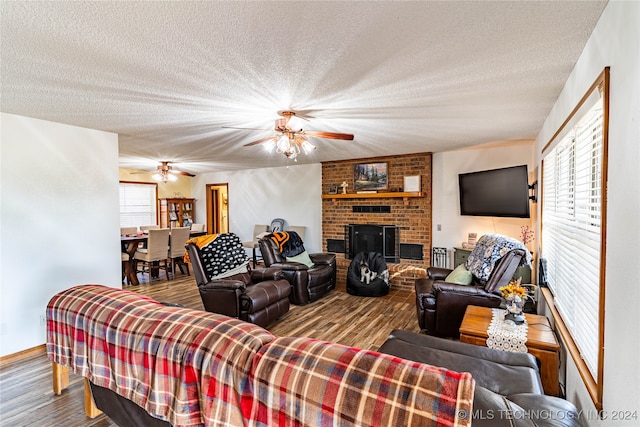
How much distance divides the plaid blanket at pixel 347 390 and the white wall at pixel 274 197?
5.23 metres

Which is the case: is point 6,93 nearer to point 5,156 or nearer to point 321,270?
point 5,156

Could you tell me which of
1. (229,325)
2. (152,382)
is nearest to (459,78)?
(229,325)

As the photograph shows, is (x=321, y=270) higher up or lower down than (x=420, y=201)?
lower down

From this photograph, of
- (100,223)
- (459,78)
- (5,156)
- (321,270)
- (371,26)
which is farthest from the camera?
(321,270)

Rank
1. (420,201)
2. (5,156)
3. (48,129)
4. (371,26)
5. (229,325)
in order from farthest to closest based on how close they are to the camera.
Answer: (420,201) → (48,129) → (5,156) → (371,26) → (229,325)

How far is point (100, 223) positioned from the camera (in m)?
3.53

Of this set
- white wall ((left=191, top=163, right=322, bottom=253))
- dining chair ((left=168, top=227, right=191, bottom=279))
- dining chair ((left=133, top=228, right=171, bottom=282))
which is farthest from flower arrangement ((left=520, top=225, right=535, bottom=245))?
dining chair ((left=133, top=228, right=171, bottom=282))

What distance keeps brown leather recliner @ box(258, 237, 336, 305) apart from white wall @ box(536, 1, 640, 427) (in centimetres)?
332

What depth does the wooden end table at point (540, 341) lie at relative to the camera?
1.95 meters

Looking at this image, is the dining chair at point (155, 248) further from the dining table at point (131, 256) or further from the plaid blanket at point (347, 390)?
the plaid blanket at point (347, 390)

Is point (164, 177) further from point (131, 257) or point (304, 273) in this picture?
point (304, 273)

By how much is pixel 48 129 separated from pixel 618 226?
14.6 feet

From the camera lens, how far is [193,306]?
4.24m

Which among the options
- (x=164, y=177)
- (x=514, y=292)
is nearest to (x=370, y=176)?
(x=514, y=292)
